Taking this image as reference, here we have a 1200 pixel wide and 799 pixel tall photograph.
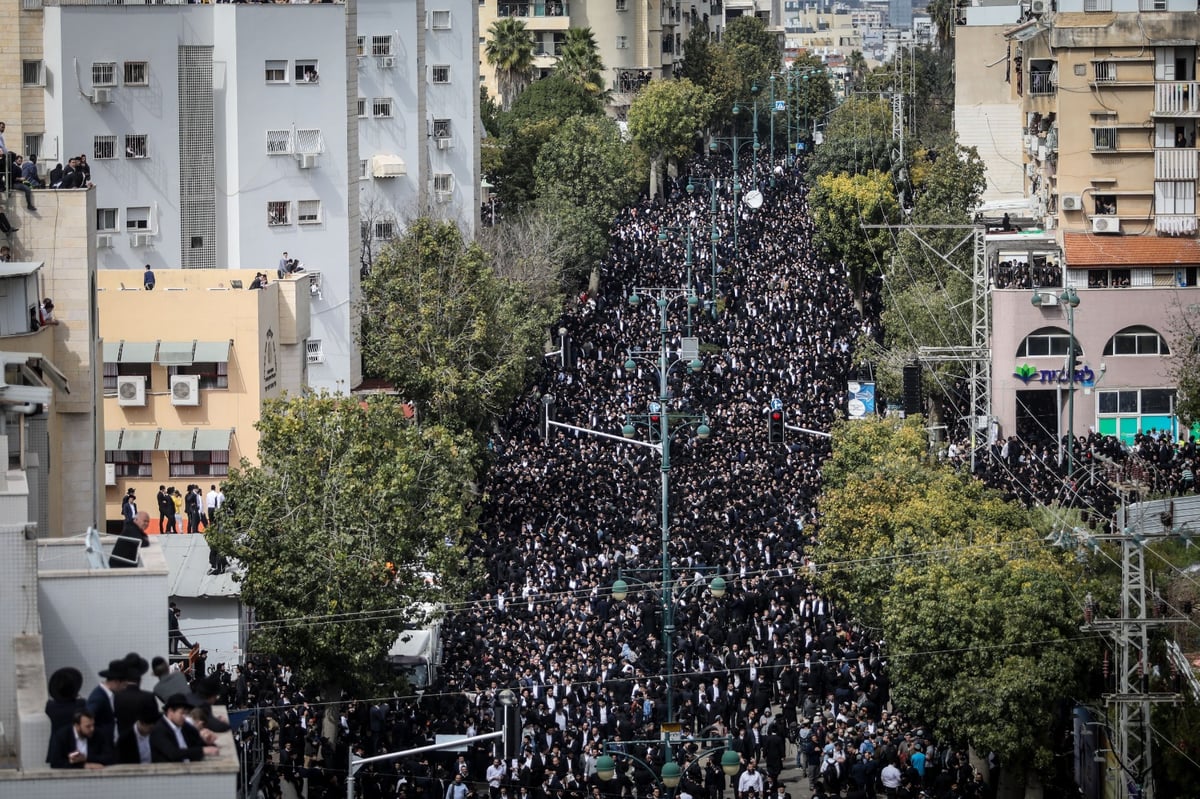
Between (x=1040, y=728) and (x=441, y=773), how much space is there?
883 centimetres

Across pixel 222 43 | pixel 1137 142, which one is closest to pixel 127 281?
pixel 222 43

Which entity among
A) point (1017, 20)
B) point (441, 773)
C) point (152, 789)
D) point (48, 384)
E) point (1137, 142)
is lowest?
point (441, 773)

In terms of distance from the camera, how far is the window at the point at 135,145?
2345 inches

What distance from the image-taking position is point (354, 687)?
37188 mm

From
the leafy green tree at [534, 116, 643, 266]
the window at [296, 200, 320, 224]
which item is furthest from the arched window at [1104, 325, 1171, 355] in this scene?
the leafy green tree at [534, 116, 643, 266]

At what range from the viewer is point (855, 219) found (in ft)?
263

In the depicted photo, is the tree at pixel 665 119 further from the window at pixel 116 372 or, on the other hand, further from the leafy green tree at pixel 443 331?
the window at pixel 116 372

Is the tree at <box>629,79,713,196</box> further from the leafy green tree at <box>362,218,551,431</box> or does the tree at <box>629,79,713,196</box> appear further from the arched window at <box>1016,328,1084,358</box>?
the leafy green tree at <box>362,218,551,431</box>

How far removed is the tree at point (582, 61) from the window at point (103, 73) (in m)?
53.8

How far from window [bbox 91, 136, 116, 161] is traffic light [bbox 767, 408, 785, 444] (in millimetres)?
17675

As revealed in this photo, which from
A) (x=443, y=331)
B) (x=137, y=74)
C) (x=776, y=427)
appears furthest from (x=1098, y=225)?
(x=137, y=74)

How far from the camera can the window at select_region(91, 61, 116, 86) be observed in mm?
58688

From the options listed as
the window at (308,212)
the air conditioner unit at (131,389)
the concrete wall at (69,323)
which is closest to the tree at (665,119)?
the window at (308,212)

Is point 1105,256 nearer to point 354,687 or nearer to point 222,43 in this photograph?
point 222,43
